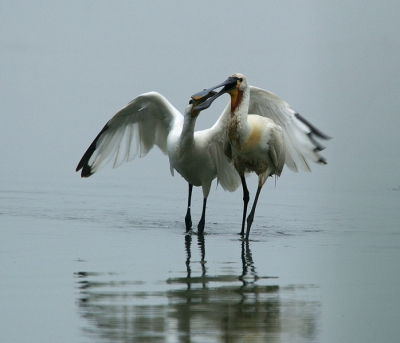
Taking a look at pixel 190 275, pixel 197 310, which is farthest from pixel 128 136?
pixel 197 310

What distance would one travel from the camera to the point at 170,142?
11.4 m

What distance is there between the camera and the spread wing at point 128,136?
12.1 meters

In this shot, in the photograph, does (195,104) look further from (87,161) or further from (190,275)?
(190,275)

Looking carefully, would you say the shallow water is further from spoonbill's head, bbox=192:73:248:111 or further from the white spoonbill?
spoonbill's head, bbox=192:73:248:111

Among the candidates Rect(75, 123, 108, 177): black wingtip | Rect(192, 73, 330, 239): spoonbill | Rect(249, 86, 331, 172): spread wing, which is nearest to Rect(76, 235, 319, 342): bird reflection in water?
Rect(192, 73, 330, 239): spoonbill

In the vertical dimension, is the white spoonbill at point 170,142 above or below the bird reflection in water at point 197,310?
above

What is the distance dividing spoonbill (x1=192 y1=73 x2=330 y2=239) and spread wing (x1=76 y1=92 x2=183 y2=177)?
1431 millimetres

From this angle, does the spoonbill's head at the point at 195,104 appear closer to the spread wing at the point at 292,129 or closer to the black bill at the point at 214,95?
the black bill at the point at 214,95

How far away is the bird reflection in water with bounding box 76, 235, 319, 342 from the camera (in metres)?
5.60

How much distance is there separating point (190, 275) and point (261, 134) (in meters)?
3.15

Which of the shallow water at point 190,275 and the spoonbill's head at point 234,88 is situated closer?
the shallow water at point 190,275

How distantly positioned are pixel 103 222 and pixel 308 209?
14.6ft

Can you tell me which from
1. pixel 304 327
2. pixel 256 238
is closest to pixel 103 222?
pixel 256 238

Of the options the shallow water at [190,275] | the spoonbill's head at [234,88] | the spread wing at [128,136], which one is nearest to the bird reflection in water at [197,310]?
the shallow water at [190,275]
